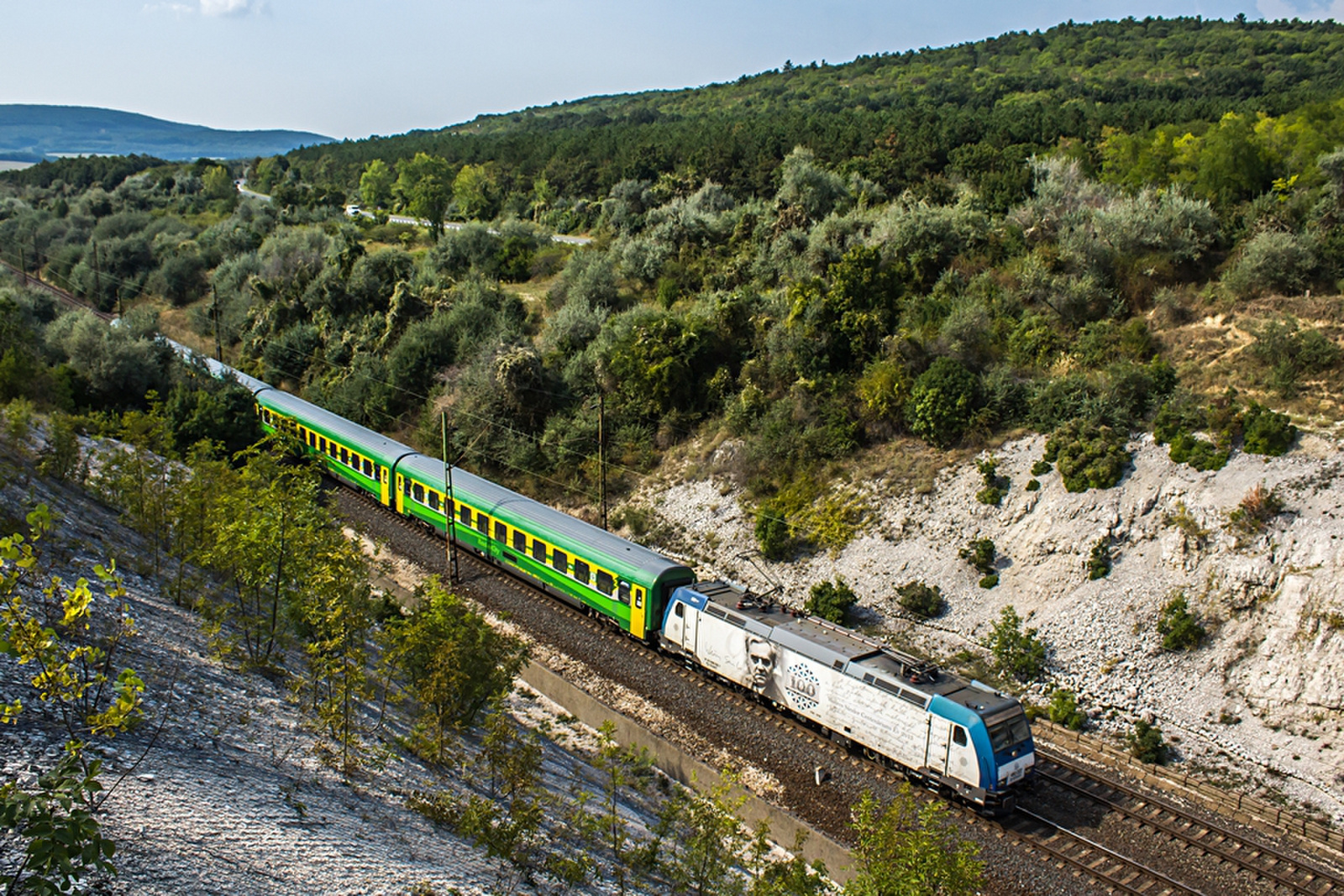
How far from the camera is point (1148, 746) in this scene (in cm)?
1759

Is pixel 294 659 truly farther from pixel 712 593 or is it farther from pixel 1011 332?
pixel 1011 332

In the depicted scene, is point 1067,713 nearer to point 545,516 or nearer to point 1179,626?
point 1179,626

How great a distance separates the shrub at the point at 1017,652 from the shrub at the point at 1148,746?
2583 millimetres

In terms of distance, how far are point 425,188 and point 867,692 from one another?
68.0m

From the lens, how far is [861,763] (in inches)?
692

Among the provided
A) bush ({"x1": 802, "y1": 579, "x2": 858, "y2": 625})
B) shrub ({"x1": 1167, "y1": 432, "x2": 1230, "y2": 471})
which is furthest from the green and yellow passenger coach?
shrub ({"x1": 1167, "y1": 432, "x2": 1230, "y2": 471})

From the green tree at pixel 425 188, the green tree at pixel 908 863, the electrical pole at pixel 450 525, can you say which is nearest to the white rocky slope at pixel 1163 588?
the electrical pole at pixel 450 525

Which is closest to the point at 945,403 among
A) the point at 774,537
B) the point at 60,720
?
the point at 774,537

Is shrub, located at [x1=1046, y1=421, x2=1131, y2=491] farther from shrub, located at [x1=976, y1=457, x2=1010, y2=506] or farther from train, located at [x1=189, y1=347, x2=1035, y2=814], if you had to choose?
train, located at [x1=189, y1=347, x2=1035, y2=814]

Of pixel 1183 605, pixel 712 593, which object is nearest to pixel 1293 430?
pixel 1183 605

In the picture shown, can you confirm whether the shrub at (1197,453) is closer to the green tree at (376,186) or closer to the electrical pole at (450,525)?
the electrical pole at (450,525)

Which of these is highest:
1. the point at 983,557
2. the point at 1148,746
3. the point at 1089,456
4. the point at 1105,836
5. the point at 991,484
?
the point at 1089,456

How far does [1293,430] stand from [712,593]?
15506 millimetres

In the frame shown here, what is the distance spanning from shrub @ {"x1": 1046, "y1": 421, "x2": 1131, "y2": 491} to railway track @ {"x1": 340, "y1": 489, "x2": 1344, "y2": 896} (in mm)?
8346
